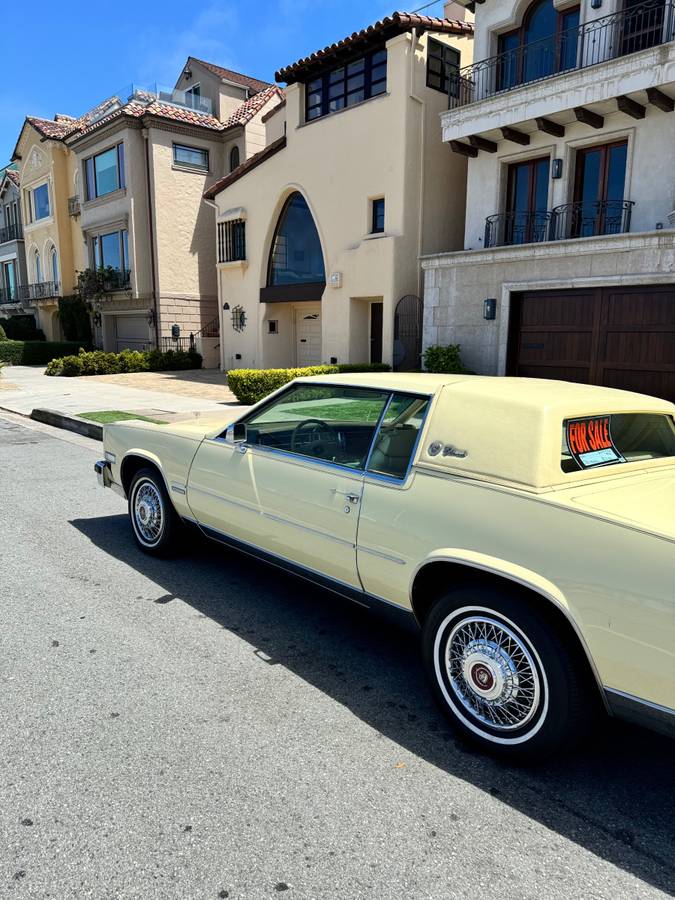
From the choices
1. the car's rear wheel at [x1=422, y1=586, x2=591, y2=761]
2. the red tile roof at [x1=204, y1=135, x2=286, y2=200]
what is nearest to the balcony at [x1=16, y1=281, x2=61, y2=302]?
the red tile roof at [x1=204, y1=135, x2=286, y2=200]

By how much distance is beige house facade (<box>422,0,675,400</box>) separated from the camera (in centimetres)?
1221

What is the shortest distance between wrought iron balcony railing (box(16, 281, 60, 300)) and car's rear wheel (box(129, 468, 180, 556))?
108 ft

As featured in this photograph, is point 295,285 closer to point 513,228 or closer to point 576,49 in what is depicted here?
point 513,228

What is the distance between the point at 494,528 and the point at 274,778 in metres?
1.30

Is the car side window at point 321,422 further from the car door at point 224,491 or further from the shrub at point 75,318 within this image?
the shrub at point 75,318

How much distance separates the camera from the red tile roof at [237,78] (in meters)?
29.5

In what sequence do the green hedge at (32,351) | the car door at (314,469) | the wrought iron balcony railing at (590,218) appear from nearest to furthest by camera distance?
1. the car door at (314,469)
2. the wrought iron balcony railing at (590,218)
3. the green hedge at (32,351)

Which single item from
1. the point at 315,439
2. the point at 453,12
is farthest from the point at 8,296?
the point at 315,439

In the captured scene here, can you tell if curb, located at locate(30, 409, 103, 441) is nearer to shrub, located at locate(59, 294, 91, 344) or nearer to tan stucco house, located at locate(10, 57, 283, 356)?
tan stucco house, located at locate(10, 57, 283, 356)

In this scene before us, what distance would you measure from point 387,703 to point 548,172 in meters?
14.6

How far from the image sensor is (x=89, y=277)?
29328mm

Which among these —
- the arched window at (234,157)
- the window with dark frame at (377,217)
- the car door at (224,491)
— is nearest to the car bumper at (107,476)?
the car door at (224,491)

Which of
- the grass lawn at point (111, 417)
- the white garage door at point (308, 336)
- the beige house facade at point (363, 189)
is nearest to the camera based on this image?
the grass lawn at point (111, 417)

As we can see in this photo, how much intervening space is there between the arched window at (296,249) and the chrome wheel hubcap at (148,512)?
52.6 ft
